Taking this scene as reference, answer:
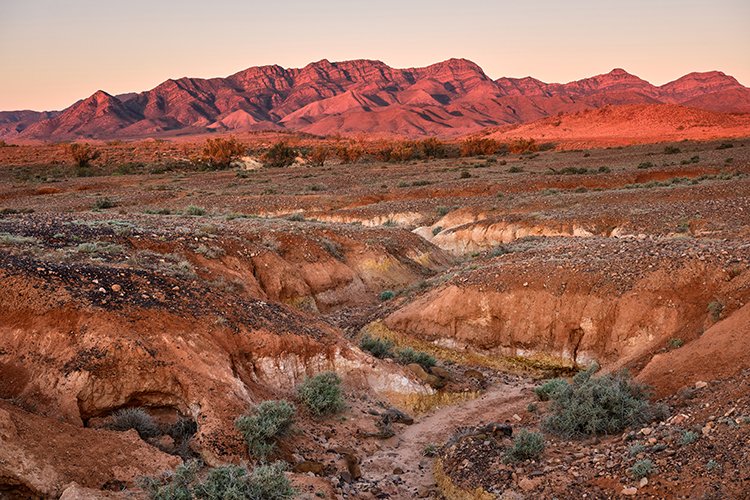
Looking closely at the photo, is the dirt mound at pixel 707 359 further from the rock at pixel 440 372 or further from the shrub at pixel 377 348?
the shrub at pixel 377 348

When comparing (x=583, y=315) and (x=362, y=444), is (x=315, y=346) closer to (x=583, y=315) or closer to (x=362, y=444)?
(x=362, y=444)

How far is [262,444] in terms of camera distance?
25.6 ft

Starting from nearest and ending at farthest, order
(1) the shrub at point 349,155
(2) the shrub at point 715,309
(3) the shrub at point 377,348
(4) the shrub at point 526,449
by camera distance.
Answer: (4) the shrub at point 526,449 → (2) the shrub at point 715,309 → (3) the shrub at point 377,348 → (1) the shrub at point 349,155

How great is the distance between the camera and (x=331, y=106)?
562 feet

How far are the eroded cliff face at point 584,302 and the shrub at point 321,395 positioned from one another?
462cm

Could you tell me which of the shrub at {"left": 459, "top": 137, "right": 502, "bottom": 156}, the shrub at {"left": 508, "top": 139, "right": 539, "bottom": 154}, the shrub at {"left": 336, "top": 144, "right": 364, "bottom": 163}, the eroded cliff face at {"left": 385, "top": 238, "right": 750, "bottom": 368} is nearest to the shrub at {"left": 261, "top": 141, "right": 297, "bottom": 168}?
the shrub at {"left": 336, "top": 144, "right": 364, "bottom": 163}

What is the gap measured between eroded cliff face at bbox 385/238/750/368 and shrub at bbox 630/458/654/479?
4.44m

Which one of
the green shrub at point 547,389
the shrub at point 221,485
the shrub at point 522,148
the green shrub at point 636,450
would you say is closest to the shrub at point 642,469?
the green shrub at point 636,450

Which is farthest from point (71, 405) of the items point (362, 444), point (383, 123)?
point (383, 123)

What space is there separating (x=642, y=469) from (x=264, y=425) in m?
4.46

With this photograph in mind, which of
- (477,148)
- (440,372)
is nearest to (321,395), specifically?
(440,372)

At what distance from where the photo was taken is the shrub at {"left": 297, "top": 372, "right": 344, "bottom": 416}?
9523mm

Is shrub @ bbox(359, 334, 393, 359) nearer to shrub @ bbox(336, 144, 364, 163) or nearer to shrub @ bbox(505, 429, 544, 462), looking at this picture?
shrub @ bbox(505, 429, 544, 462)

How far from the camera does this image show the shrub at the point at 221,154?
2416 inches
